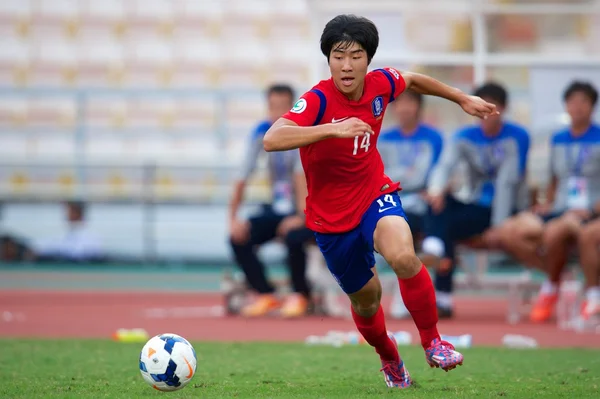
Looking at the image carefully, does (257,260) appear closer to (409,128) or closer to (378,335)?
(409,128)

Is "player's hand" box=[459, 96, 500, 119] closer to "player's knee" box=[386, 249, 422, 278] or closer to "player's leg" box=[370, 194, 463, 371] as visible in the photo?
"player's leg" box=[370, 194, 463, 371]

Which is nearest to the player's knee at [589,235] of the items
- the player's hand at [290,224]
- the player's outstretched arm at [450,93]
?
the player's hand at [290,224]

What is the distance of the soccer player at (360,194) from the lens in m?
5.58

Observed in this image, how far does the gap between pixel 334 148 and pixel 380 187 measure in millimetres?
347

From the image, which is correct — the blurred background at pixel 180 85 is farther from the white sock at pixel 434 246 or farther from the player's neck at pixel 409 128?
the white sock at pixel 434 246

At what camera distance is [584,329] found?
1005 cm

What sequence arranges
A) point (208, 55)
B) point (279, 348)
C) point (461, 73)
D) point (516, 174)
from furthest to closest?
point (208, 55)
point (461, 73)
point (516, 174)
point (279, 348)

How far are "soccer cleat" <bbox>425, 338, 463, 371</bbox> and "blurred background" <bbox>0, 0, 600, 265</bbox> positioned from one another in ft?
24.3

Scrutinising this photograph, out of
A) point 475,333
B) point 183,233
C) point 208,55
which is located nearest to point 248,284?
point 475,333

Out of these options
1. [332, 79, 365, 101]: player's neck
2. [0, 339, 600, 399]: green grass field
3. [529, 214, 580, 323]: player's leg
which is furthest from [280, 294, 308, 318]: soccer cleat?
Result: [332, 79, 365, 101]: player's neck

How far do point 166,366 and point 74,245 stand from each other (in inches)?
483

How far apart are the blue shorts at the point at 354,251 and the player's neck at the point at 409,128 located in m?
5.51

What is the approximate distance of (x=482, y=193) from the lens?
437 inches

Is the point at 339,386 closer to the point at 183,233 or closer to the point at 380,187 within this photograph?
the point at 380,187
